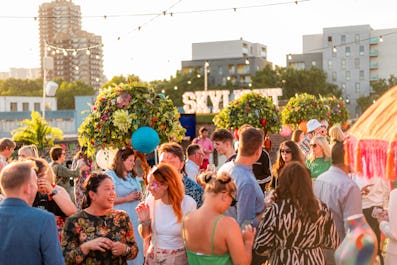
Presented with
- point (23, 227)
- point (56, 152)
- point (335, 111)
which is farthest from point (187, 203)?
point (335, 111)

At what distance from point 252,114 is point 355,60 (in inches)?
3095

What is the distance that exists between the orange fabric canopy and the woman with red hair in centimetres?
263

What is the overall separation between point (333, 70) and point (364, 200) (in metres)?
85.7

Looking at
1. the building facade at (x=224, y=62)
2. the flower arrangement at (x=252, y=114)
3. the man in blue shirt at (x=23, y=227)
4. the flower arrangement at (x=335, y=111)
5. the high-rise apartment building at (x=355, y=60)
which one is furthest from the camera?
the building facade at (x=224, y=62)

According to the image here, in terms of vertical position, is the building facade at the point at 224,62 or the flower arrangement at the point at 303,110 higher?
the building facade at the point at 224,62

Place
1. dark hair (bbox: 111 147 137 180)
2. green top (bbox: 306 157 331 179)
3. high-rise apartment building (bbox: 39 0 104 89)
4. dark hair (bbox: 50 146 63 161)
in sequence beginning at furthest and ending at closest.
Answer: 1. high-rise apartment building (bbox: 39 0 104 89)
2. dark hair (bbox: 50 146 63 161)
3. green top (bbox: 306 157 331 179)
4. dark hair (bbox: 111 147 137 180)

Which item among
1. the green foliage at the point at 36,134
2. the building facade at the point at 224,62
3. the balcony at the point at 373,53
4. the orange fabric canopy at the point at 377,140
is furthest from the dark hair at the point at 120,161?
the balcony at the point at 373,53

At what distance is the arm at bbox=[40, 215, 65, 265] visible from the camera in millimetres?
3494

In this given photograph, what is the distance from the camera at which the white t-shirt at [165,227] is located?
441 centimetres

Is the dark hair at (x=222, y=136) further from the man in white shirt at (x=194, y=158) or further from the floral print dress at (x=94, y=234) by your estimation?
the floral print dress at (x=94, y=234)

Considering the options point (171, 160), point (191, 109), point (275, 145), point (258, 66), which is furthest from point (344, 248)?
point (258, 66)

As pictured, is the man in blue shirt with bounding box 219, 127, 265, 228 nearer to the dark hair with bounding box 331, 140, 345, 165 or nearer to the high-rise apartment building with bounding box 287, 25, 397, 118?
the dark hair with bounding box 331, 140, 345, 165

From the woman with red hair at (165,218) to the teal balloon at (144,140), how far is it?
213cm

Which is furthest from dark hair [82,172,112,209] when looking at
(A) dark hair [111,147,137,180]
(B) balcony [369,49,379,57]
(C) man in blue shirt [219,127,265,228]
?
(B) balcony [369,49,379,57]
